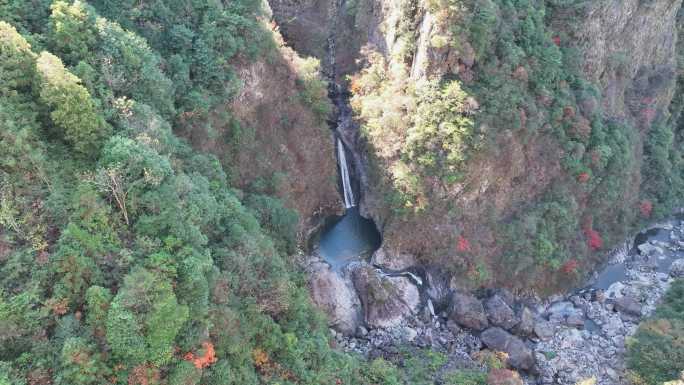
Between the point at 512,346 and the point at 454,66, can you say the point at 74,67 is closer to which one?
the point at 454,66

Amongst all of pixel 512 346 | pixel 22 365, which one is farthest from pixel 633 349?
pixel 22 365

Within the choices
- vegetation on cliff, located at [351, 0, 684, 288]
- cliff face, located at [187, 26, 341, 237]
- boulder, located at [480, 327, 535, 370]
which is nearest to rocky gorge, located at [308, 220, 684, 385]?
boulder, located at [480, 327, 535, 370]

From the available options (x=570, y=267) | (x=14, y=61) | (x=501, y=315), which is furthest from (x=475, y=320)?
(x=14, y=61)

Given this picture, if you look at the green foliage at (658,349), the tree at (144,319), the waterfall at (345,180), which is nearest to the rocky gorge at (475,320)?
the green foliage at (658,349)

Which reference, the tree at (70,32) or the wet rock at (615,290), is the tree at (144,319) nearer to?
the tree at (70,32)

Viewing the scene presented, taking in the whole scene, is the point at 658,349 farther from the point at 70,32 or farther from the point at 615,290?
the point at 70,32

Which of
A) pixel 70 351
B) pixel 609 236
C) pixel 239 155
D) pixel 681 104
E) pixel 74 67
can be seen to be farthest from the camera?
pixel 681 104
